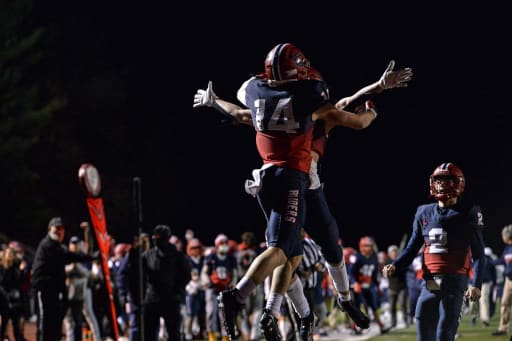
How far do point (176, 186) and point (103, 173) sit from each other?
3.93m

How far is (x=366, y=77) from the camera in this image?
154 feet

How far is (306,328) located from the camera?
9.07 meters

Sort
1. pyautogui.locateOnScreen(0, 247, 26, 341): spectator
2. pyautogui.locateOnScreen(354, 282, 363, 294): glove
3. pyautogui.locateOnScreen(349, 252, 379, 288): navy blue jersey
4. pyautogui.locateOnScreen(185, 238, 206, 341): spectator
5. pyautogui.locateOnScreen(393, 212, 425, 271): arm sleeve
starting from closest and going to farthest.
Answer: pyautogui.locateOnScreen(393, 212, 425, 271): arm sleeve, pyautogui.locateOnScreen(0, 247, 26, 341): spectator, pyautogui.locateOnScreen(185, 238, 206, 341): spectator, pyautogui.locateOnScreen(354, 282, 363, 294): glove, pyautogui.locateOnScreen(349, 252, 379, 288): navy blue jersey

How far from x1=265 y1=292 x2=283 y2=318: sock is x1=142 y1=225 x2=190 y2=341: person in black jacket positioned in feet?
24.5

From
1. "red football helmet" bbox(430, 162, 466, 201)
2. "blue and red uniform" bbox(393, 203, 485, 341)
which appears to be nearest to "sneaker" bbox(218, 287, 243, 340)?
"blue and red uniform" bbox(393, 203, 485, 341)

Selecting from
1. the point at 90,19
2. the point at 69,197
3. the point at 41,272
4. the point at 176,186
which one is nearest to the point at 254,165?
the point at 176,186

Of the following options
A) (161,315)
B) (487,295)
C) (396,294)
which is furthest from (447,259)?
(396,294)

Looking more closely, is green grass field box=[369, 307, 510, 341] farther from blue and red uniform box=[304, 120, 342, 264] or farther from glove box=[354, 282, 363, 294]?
blue and red uniform box=[304, 120, 342, 264]

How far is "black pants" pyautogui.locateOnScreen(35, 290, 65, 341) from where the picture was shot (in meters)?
15.0

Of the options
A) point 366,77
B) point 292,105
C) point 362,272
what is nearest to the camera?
point 292,105

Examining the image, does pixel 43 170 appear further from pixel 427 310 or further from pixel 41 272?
pixel 427 310

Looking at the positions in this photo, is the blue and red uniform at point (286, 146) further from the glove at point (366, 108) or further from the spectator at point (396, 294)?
the spectator at point (396, 294)

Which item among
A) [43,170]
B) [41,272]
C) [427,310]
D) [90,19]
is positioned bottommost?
[427,310]

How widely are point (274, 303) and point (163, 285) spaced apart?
24.8 feet
